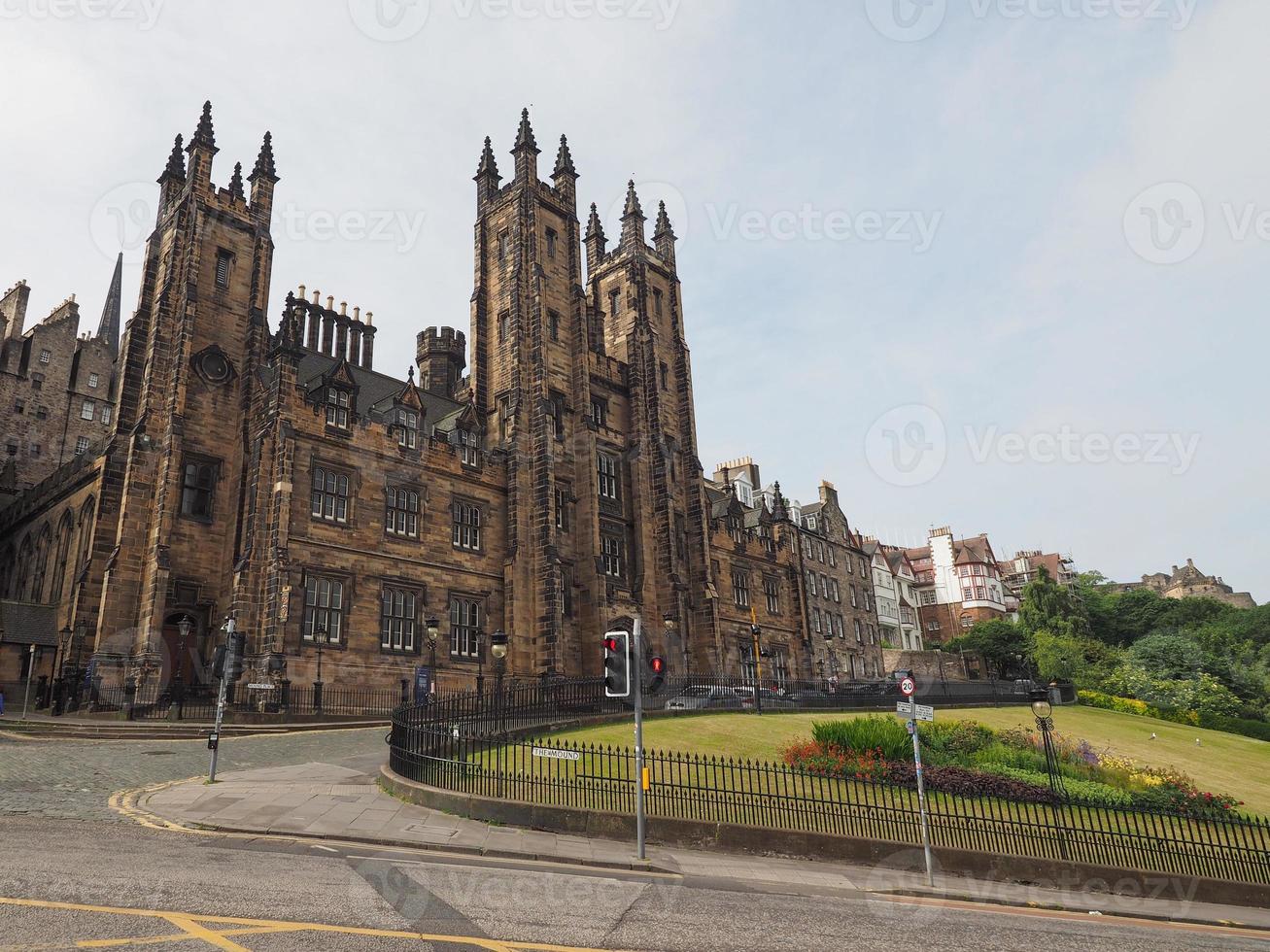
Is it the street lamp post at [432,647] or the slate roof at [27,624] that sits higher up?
the slate roof at [27,624]

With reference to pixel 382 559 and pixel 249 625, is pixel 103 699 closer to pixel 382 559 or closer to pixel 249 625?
pixel 249 625

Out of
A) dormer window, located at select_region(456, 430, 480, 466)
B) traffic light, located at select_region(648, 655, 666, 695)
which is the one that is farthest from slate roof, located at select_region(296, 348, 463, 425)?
traffic light, located at select_region(648, 655, 666, 695)

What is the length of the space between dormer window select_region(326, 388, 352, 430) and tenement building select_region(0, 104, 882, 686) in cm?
9

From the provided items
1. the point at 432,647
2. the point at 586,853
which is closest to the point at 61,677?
the point at 432,647

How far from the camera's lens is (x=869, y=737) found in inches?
747

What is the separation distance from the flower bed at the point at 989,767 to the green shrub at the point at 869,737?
0.07 ft

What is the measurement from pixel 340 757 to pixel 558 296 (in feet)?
94.1

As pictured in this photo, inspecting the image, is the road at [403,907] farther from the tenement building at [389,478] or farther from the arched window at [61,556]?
the arched window at [61,556]

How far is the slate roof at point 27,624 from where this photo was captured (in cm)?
3234

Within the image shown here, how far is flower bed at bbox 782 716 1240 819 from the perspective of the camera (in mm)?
16406

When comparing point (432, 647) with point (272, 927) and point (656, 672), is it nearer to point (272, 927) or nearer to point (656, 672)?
point (656, 672)

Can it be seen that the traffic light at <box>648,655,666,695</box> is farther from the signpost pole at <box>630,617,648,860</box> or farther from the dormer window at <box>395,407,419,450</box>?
the dormer window at <box>395,407,419,450</box>

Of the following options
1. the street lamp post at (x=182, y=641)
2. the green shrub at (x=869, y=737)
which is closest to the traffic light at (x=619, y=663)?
the green shrub at (x=869, y=737)

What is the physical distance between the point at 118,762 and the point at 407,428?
18.8 m
